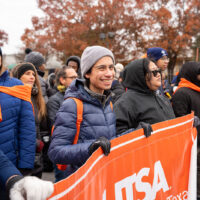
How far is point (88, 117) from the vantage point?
209cm

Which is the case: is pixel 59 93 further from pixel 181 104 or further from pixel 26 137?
pixel 26 137

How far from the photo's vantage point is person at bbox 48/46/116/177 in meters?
1.91

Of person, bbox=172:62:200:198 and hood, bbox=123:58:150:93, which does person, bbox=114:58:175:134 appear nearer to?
hood, bbox=123:58:150:93

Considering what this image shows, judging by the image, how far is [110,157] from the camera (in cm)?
195

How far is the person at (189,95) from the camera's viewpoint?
358 cm

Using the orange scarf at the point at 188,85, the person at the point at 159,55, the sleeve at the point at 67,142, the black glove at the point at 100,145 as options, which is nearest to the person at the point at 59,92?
the person at the point at 159,55

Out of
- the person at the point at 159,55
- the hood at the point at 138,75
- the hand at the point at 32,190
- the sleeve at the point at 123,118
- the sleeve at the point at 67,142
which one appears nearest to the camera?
the hand at the point at 32,190

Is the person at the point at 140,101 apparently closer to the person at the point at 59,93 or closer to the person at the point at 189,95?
the person at the point at 189,95

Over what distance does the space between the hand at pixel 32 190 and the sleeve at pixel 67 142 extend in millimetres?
735

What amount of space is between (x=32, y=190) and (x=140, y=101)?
1859 mm

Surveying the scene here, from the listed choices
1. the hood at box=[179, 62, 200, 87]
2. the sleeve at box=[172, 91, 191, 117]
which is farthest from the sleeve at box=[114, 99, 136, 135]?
the hood at box=[179, 62, 200, 87]

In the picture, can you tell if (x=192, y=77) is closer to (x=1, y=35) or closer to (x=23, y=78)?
(x=23, y=78)

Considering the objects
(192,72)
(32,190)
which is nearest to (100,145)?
(32,190)

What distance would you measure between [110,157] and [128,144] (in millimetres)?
255
